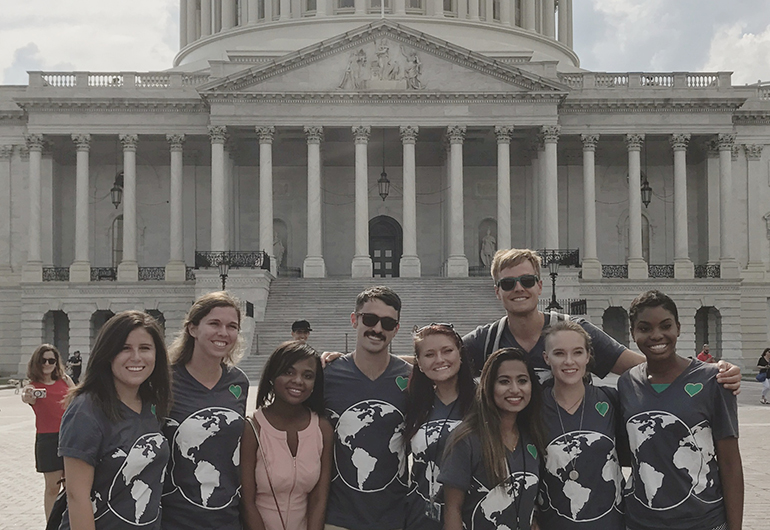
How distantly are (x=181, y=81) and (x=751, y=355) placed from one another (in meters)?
37.9

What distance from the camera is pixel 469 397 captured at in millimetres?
7125

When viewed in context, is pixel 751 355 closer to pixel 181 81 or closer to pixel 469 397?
pixel 181 81

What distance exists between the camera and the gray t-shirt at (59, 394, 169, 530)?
617 cm

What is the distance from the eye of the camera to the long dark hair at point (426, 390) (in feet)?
23.4

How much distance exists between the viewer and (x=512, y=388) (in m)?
6.66

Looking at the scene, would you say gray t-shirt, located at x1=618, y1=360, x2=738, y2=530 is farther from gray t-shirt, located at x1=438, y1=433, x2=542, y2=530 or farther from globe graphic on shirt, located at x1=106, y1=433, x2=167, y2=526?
globe graphic on shirt, located at x1=106, y1=433, x2=167, y2=526

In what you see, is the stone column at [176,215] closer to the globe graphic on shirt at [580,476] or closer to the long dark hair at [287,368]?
the long dark hair at [287,368]

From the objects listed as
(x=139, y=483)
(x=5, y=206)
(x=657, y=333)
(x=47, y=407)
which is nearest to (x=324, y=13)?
(x=5, y=206)

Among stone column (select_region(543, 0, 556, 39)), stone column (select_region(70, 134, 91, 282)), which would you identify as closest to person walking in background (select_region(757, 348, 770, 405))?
stone column (select_region(70, 134, 91, 282))

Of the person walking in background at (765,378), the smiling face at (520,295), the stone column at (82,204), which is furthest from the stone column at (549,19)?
the smiling face at (520,295)

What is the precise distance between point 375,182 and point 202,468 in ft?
167

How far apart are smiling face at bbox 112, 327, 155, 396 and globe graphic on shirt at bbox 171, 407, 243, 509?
594 mm

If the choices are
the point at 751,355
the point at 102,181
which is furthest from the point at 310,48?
the point at 751,355

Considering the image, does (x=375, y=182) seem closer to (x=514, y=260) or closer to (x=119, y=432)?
(x=514, y=260)
